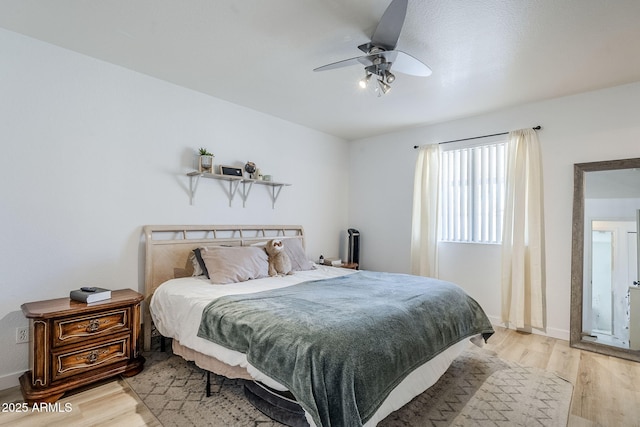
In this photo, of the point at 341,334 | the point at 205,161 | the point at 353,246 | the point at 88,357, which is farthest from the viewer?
the point at 353,246

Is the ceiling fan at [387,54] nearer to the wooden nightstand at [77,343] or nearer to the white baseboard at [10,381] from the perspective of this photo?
the wooden nightstand at [77,343]

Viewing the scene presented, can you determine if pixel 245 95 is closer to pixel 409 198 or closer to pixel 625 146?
pixel 409 198

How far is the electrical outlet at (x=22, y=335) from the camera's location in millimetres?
2393

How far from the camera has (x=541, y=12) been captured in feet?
6.72

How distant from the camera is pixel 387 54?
86.8 inches

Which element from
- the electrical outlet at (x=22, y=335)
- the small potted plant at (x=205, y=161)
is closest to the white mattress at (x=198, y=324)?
the electrical outlet at (x=22, y=335)

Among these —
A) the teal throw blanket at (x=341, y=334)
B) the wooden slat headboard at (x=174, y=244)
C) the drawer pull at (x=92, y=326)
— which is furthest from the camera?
the wooden slat headboard at (x=174, y=244)

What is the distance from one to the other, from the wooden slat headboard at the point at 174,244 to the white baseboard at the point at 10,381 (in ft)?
2.88

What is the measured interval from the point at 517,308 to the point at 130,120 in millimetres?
4612

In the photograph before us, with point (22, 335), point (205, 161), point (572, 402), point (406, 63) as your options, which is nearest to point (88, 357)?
point (22, 335)

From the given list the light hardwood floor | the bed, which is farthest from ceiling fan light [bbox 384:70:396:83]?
the light hardwood floor

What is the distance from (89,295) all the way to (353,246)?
3.55 metres

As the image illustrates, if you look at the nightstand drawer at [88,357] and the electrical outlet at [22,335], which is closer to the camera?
the nightstand drawer at [88,357]

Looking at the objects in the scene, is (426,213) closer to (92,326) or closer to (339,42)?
(339,42)
